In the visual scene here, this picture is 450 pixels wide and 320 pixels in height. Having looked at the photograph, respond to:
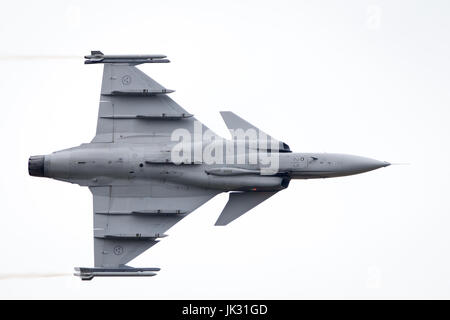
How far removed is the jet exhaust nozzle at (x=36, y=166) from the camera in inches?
770

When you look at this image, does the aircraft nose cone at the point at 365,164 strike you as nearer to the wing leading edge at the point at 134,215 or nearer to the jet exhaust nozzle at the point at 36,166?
the wing leading edge at the point at 134,215

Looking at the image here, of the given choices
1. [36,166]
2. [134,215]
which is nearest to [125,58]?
[36,166]

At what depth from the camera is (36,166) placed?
1956cm

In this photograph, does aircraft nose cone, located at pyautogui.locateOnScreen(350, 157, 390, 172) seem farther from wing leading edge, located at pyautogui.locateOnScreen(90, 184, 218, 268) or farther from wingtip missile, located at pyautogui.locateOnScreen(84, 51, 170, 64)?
wingtip missile, located at pyautogui.locateOnScreen(84, 51, 170, 64)

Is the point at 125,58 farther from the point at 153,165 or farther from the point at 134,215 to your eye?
the point at 134,215

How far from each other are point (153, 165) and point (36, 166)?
263cm

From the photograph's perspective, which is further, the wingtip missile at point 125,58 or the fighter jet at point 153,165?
the wingtip missile at point 125,58

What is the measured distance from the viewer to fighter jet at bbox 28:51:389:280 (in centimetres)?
1945

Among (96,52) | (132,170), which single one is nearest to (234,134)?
(132,170)

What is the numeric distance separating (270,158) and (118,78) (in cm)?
403

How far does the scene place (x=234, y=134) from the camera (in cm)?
1984

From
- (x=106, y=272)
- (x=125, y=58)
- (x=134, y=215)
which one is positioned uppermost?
(x=125, y=58)

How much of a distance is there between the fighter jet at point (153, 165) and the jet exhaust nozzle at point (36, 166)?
2 centimetres

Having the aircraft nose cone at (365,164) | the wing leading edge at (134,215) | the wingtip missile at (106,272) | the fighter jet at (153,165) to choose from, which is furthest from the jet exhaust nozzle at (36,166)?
the aircraft nose cone at (365,164)
